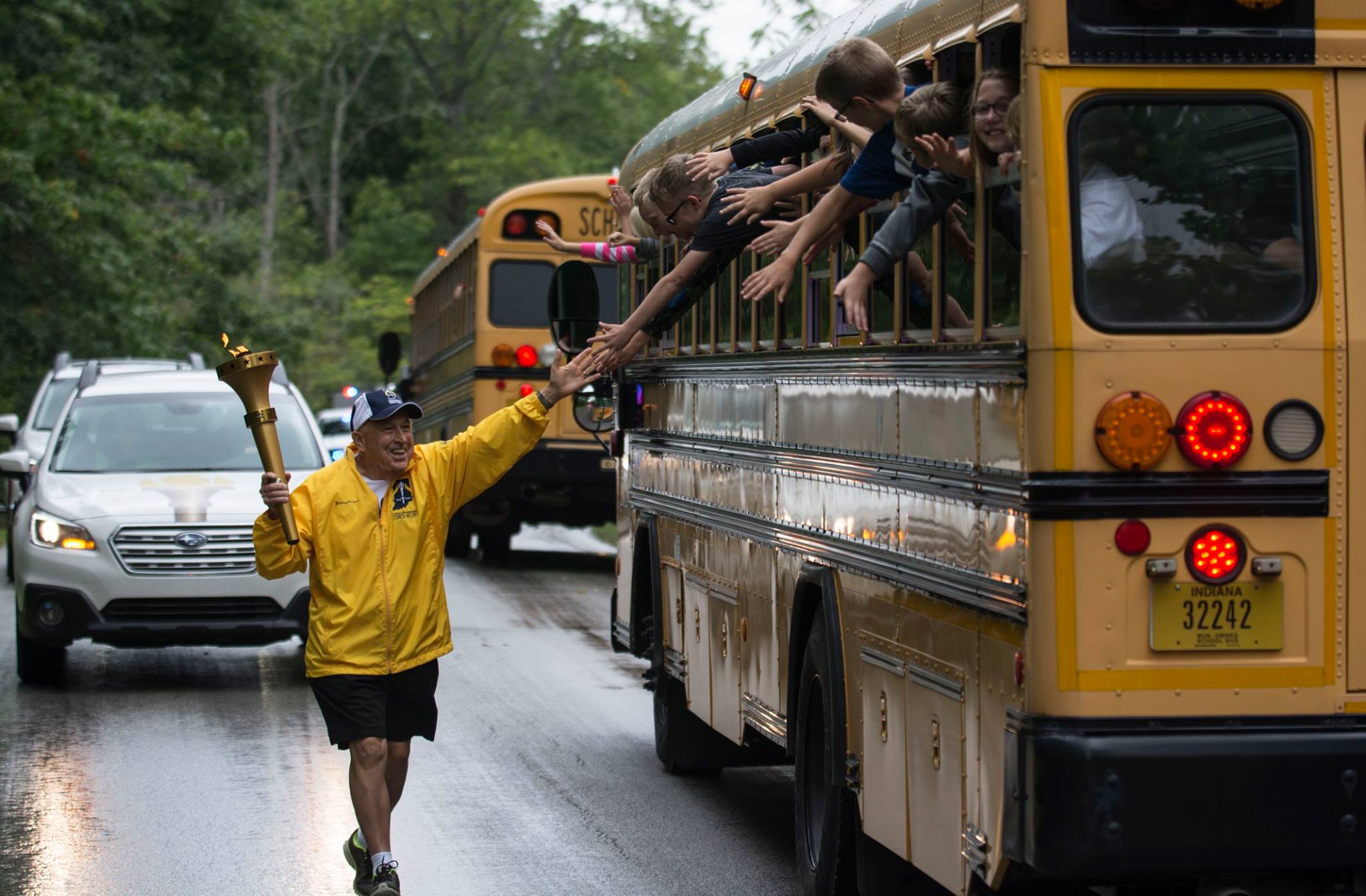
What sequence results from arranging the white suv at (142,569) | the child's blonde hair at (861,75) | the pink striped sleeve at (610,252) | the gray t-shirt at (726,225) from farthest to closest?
the white suv at (142,569), the pink striped sleeve at (610,252), the gray t-shirt at (726,225), the child's blonde hair at (861,75)

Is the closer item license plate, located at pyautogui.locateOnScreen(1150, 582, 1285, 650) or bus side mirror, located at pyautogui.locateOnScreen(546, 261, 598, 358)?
license plate, located at pyautogui.locateOnScreen(1150, 582, 1285, 650)

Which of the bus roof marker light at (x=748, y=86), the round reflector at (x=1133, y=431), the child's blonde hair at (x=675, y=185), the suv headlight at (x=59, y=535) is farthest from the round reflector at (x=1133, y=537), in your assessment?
the suv headlight at (x=59, y=535)

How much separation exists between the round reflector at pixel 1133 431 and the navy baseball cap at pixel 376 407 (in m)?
2.58

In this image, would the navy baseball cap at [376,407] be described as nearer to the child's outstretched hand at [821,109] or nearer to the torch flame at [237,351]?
the torch flame at [237,351]

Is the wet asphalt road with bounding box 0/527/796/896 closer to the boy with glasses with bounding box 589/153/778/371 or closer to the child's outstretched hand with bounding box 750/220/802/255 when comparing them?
the boy with glasses with bounding box 589/153/778/371

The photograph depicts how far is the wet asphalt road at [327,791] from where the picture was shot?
7.84 meters

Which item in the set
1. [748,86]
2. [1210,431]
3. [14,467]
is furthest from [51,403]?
[1210,431]

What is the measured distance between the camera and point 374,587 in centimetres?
686

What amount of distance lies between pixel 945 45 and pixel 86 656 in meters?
9.75

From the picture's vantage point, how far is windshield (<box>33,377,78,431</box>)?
68.9 ft

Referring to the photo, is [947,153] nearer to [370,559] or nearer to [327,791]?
[370,559]

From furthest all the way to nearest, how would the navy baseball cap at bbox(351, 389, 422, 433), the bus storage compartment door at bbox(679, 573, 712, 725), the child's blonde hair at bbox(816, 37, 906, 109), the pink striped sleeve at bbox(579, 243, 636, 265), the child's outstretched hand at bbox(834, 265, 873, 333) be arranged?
the pink striped sleeve at bbox(579, 243, 636, 265) → the bus storage compartment door at bbox(679, 573, 712, 725) → the navy baseball cap at bbox(351, 389, 422, 433) → the child's blonde hair at bbox(816, 37, 906, 109) → the child's outstretched hand at bbox(834, 265, 873, 333)

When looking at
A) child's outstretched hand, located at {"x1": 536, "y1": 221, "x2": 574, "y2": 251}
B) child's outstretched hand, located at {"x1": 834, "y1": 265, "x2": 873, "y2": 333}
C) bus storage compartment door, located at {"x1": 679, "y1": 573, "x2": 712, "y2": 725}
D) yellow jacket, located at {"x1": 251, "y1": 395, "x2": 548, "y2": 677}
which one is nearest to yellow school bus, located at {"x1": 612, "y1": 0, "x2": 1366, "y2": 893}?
child's outstretched hand, located at {"x1": 834, "y1": 265, "x2": 873, "y2": 333}

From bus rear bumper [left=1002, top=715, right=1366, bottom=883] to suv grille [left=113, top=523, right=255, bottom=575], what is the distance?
797 centimetres
